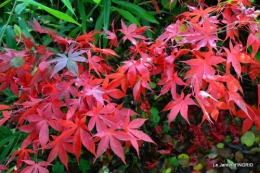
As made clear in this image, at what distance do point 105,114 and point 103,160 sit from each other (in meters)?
0.63

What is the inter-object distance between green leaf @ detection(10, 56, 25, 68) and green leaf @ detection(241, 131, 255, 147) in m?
0.99

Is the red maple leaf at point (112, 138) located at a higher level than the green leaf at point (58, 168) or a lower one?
higher

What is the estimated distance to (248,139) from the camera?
1.52 meters

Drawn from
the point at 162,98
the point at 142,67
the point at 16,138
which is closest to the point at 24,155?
the point at 16,138

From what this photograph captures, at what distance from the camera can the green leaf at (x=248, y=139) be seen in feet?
4.99

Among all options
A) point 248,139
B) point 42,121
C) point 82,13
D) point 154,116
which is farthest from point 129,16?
point 248,139

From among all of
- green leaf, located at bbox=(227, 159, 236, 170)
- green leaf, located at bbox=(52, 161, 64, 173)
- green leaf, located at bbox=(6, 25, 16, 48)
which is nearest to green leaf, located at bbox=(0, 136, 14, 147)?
green leaf, located at bbox=(52, 161, 64, 173)

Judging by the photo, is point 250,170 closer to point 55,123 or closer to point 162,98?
point 162,98

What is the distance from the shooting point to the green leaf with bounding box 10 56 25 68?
101 cm

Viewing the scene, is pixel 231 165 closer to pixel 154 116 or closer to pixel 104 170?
pixel 154 116

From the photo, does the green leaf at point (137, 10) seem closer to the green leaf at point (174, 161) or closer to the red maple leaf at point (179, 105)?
the red maple leaf at point (179, 105)

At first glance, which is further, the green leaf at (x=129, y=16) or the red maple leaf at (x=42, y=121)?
the green leaf at (x=129, y=16)

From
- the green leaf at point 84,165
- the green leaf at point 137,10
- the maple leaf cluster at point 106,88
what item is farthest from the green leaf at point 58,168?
the green leaf at point 137,10

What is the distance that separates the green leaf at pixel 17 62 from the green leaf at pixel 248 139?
991 millimetres
